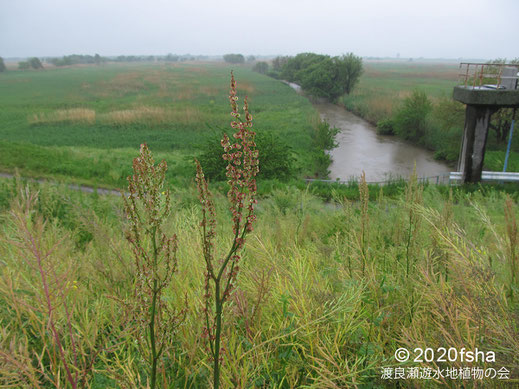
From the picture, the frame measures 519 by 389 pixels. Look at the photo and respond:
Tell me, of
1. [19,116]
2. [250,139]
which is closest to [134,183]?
[250,139]

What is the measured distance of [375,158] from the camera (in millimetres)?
26000

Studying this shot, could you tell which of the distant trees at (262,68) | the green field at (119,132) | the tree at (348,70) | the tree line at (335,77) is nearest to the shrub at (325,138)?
the green field at (119,132)

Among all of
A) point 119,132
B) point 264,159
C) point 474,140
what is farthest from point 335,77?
point 264,159

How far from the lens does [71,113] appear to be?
122ft

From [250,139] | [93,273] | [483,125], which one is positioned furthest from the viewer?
[483,125]

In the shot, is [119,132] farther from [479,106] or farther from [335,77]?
[335,77]

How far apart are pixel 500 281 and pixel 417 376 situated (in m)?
1.18

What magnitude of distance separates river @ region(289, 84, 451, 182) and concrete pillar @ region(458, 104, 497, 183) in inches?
126

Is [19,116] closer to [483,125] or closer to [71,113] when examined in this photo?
[71,113]

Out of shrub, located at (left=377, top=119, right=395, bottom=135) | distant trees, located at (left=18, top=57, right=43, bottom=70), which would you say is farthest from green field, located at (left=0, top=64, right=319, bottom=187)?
distant trees, located at (left=18, top=57, right=43, bottom=70)

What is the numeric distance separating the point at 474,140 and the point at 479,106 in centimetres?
144

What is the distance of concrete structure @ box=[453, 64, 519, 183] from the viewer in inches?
577

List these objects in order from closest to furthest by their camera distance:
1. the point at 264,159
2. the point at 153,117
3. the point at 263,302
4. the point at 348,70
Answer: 1. the point at 263,302
2. the point at 264,159
3. the point at 153,117
4. the point at 348,70

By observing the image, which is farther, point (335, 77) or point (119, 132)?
point (335, 77)
